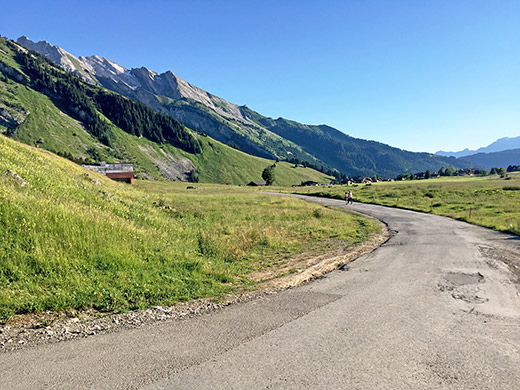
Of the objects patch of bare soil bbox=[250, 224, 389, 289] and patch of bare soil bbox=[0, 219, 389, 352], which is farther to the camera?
patch of bare soil bbox=[250, 224, 389, 289]

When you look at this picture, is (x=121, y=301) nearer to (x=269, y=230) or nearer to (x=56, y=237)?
(x=56, y=237)

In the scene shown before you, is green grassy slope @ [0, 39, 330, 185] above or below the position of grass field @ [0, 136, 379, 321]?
above

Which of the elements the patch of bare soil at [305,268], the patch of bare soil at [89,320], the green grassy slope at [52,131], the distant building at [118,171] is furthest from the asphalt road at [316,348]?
the green grassy slope at [52,131]

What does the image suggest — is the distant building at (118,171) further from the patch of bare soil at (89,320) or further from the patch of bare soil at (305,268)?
the patch of bare soil at (89,320)

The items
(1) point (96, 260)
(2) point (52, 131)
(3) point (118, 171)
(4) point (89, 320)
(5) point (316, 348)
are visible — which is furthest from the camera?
(2) point (52, 131)

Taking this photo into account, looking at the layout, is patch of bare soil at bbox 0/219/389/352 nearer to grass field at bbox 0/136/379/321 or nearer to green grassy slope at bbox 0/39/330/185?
grass field at bbox 0/136/379/321

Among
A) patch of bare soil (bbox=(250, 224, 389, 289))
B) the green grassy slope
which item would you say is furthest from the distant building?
patch of bare soil (bbox=(250, 224, 389, 289))

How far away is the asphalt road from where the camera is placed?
4.46 meters

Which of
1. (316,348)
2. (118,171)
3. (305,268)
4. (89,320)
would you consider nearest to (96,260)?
(89,320)

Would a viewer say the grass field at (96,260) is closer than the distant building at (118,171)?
Yes

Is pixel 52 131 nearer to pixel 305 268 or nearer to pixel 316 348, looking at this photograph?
pixel 305 268

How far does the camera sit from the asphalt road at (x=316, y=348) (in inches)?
175

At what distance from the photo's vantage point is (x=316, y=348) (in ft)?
17.8

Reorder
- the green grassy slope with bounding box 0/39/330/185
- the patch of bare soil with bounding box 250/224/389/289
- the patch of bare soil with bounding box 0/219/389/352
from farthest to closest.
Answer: the green grassy slope with bounding box 0/39/330/185 < the patch of bare soil with bounding box 250/224/389/289 < the patch of bare soil with bounding box 0/219/389/352
